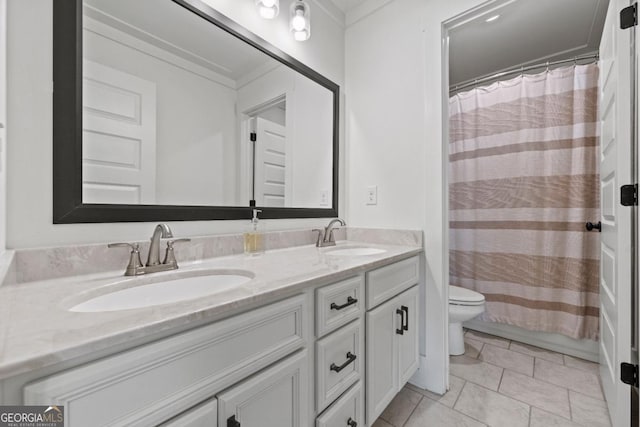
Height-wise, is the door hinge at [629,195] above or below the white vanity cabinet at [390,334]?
above

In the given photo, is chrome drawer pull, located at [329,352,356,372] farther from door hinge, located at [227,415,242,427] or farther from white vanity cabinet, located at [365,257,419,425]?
door hinge, located at [227,415,242,427]

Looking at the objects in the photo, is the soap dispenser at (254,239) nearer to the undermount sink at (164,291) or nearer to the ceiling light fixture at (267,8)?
the undermount sink at (164,291)

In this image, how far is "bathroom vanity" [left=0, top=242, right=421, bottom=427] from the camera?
0.42 m

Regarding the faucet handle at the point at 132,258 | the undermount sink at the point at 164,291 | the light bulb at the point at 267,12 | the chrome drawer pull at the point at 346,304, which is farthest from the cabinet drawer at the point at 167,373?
the light bulb at the point at 267,12

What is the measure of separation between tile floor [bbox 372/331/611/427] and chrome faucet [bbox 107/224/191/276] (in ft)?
3.84

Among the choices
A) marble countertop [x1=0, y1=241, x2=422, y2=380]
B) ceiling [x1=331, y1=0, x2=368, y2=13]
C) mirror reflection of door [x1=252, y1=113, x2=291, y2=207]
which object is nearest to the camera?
→ marble countertop [x1=0, y1=241, x2=422, y2=380]

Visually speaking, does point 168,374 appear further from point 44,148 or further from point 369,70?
point 369,70

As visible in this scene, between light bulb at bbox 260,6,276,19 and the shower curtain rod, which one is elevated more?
the shower curtain rod

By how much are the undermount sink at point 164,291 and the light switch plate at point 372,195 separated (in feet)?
3.52

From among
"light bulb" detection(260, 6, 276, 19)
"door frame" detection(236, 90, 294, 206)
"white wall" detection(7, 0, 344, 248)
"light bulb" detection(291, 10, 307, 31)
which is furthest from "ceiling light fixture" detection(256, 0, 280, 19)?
"white wall" detection(7, 0, 344, 248)

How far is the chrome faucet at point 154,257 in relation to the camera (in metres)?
0.87

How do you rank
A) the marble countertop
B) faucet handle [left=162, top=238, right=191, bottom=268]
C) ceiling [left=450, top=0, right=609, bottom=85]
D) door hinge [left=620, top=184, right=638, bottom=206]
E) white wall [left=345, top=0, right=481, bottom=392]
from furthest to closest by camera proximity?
ceiling [left=450, top=0, right=609, bottom=85] → white wall [left=345, top=0, right=481, bottom=392] → door hinge [left=620, top=184, right=638, bottom=206] → faucet handle [left=162, top=238, right=191, bottom=268] → the marble countertop

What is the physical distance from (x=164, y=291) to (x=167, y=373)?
1.34 feet

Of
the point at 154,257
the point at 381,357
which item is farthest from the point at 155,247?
the point at 381,357
